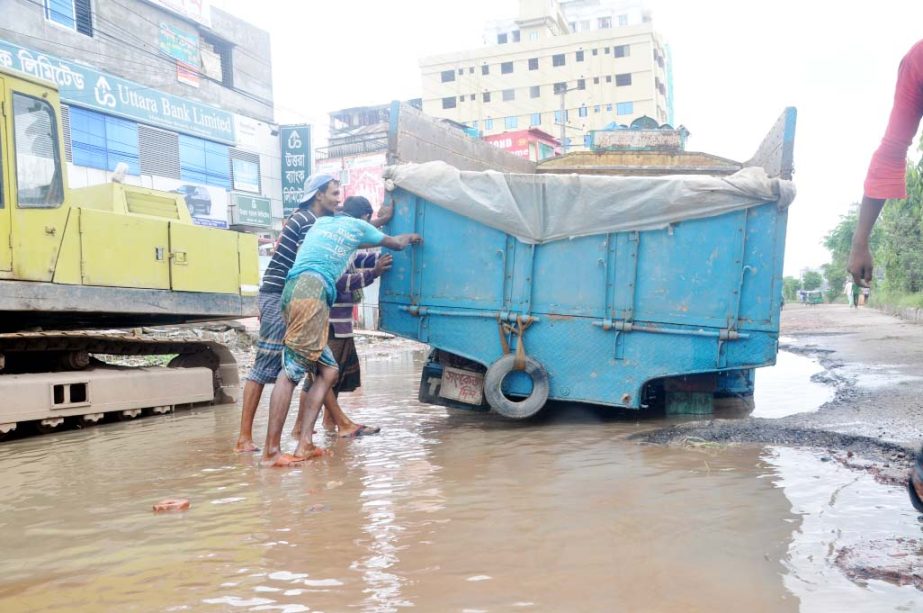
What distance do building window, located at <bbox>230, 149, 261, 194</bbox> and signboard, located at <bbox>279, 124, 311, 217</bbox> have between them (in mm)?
1184

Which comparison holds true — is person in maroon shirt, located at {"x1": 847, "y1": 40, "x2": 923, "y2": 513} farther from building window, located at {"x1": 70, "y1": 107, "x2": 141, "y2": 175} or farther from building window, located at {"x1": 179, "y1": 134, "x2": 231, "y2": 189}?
building window, located at {"x1": 179, "y1": 134, "x2": 231, "y2": 189}

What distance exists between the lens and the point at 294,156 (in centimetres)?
2878

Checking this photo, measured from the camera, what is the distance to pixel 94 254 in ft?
20.3

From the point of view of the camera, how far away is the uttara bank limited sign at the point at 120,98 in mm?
18906

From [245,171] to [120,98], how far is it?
587 cm

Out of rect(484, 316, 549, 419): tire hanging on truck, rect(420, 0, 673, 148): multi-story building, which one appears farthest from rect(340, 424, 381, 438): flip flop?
rect(420, 0, 673, 148): multi-story building

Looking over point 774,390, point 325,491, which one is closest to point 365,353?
point 774,390

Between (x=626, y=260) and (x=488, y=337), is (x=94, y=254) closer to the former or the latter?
(x=488, y=337)

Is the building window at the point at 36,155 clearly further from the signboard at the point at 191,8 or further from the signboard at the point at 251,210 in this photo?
the signboard at the point at 191,8

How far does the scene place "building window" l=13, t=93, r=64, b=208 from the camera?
18.5 ft

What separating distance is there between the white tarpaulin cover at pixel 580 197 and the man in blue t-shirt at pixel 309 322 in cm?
110

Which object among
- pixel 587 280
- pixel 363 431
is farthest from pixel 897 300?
pixel 363 431

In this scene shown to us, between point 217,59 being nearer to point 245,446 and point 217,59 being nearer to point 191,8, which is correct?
point 191,8

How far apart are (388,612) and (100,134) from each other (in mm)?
22434
